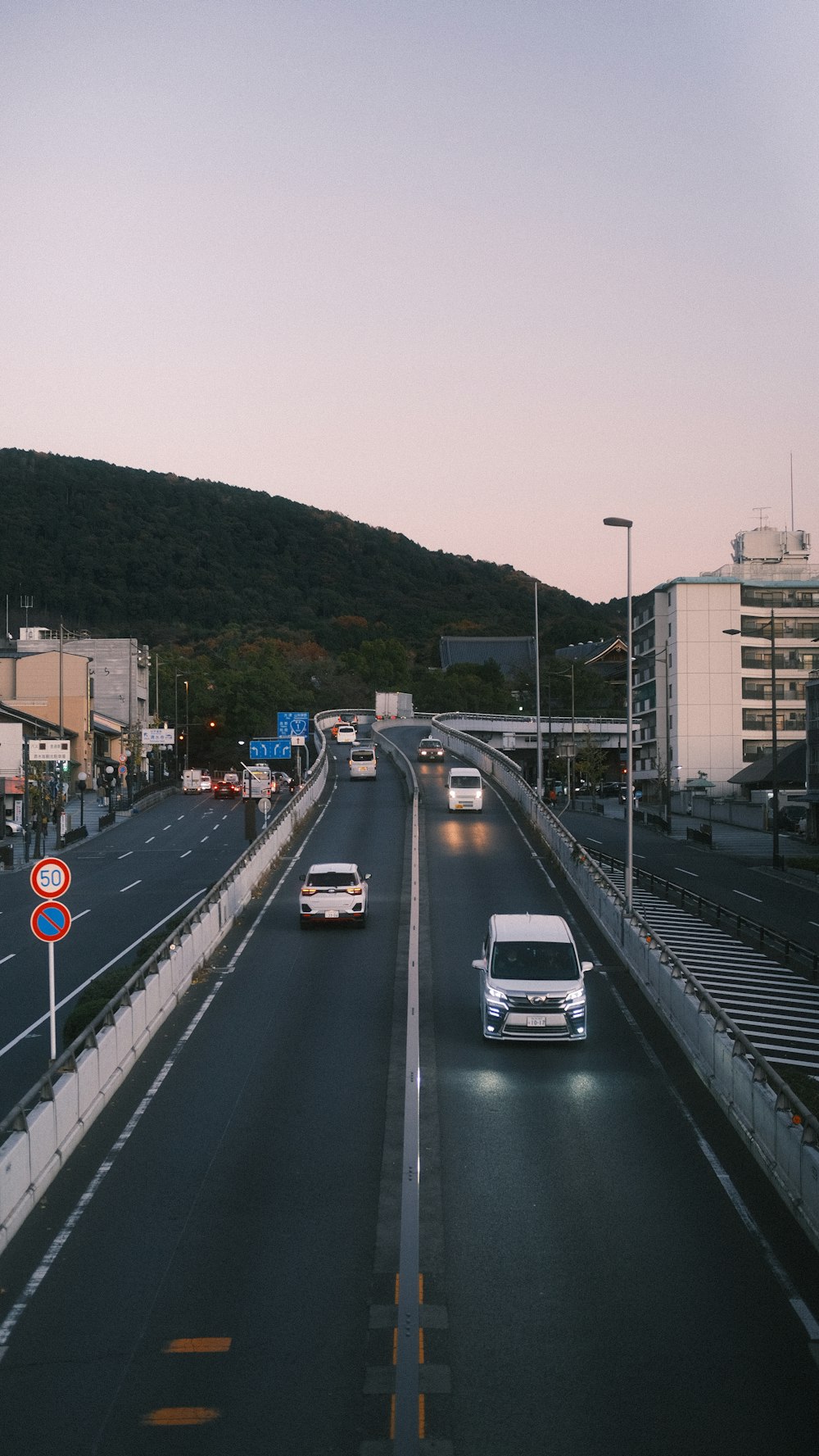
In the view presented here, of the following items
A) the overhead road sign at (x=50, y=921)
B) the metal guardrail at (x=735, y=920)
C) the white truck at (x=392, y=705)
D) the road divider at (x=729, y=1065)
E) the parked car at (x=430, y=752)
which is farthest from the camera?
the white truck at (x=392, y=705)

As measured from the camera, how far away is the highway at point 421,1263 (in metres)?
9.05

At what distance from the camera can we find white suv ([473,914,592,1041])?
20.4 m

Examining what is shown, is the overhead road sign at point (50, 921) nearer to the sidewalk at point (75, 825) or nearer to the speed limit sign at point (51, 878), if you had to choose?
the speed limit sign at point (51, 878)

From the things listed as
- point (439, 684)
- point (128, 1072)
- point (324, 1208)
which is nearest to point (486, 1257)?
point (324, 1208)

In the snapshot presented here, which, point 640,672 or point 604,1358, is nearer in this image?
point 604,1358

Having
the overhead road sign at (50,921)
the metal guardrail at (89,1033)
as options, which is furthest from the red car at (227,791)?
the overhead road sign at (50,921)

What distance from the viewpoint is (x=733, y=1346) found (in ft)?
32.9

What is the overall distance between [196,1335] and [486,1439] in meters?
2.79

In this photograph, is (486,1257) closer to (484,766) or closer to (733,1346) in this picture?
(733,1346)

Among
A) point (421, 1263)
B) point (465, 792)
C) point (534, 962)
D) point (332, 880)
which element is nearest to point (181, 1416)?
point (421, 1263)

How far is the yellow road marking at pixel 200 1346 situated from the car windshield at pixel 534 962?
11.0m

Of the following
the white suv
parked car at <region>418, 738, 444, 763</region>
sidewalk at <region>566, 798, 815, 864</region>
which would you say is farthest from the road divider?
parked car at <region>418, 738, 444, 763</region>

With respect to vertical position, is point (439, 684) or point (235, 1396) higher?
point (439, 684)

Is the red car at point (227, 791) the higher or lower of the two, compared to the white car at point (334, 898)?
higher
